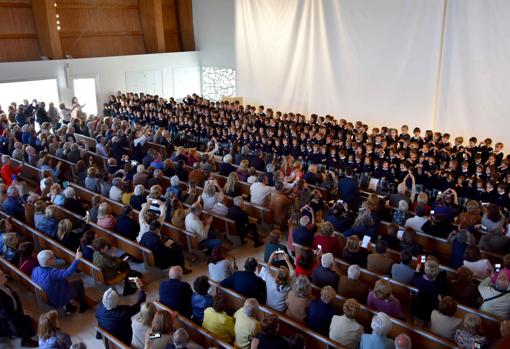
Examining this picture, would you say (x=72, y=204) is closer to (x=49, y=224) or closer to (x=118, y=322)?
(x=49, y=224)

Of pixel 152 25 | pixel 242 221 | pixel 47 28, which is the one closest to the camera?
pixel 242 221

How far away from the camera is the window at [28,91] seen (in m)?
17.8

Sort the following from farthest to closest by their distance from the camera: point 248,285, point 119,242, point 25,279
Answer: point 119,242, point 25,279, point 248,285

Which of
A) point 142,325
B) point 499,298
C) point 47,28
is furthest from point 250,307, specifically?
point 47,28

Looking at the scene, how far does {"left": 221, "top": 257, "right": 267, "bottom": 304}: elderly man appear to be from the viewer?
19.1 ft

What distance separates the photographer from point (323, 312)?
5156mm

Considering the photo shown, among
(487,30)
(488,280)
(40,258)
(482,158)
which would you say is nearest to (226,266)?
(40,258)

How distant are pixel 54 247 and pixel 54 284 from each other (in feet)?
4.32

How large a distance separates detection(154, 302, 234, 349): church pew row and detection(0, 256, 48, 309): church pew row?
190cm

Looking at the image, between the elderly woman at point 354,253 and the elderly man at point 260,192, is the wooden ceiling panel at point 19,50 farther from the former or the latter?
the elderly woman at point 354,253

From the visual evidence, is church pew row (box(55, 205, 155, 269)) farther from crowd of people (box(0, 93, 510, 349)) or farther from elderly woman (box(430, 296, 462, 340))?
elderly woman (box(430, 296, 462, 340))

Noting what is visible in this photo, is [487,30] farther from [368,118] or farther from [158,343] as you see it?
[158,343]

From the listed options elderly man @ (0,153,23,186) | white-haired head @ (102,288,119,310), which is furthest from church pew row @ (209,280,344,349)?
elderly man @ (0,153,23,186)

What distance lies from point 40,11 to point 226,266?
49.1 feet
